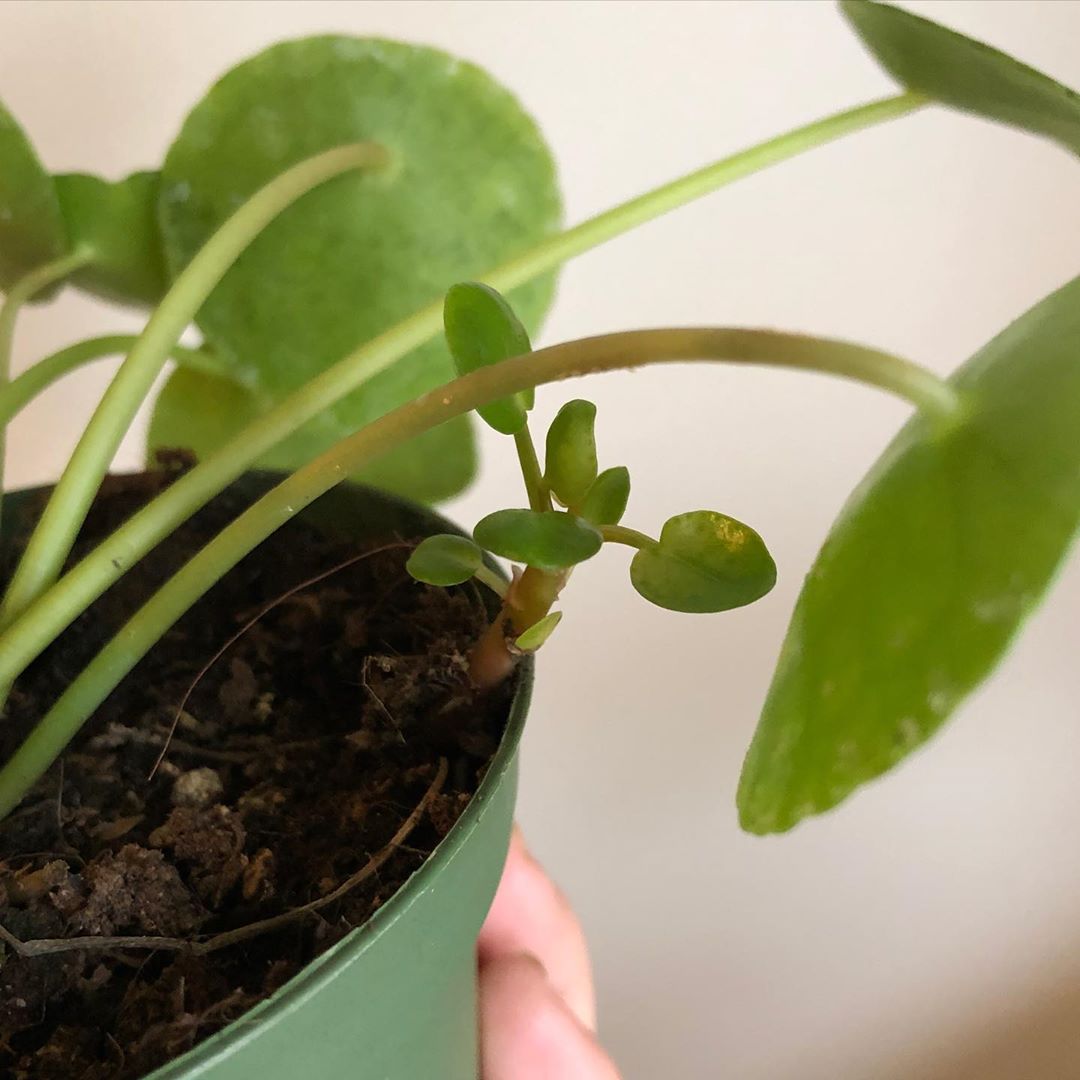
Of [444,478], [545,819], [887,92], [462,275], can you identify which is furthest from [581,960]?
[887,92]

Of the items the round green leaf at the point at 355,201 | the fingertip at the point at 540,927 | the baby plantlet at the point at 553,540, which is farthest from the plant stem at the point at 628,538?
the fingertip at the point at 540,927

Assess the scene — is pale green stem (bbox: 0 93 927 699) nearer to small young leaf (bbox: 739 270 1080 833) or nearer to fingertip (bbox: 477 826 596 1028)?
small young leaf (bbox: 739 270 1080 833)

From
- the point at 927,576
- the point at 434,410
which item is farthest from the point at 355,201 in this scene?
the point at 927,576

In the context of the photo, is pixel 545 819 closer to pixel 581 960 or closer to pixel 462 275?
pixel 581 960

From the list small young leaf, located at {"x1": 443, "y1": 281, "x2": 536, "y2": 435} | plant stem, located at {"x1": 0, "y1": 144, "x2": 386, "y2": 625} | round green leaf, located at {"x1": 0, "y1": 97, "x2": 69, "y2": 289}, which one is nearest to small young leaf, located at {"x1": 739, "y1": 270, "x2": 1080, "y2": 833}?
small young leaf, located at {"x1": 443, "y1": 281, "x2": 536, "y2": 435}

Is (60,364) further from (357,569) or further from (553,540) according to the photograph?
(553,540)

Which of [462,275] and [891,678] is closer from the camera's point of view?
[891,678]
